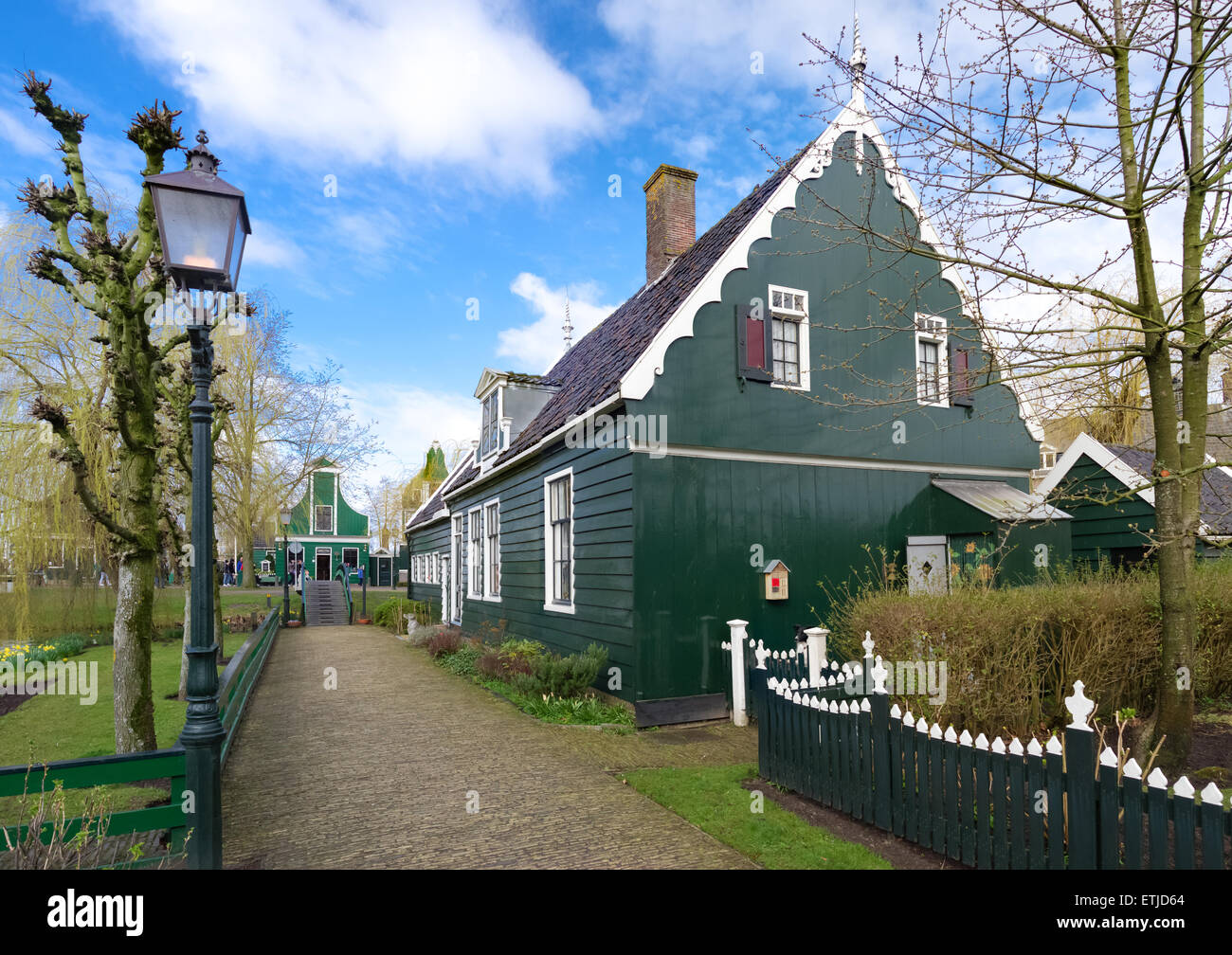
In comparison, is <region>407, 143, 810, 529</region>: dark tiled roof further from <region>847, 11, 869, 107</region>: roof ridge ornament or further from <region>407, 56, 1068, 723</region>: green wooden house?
<region>847, 11, 869, 107</region>: roof ridge ornament

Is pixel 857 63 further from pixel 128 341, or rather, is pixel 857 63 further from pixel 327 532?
pixel 327 532

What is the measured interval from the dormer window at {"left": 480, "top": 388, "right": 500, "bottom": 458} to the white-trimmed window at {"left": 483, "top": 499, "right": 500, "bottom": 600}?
1347 mm

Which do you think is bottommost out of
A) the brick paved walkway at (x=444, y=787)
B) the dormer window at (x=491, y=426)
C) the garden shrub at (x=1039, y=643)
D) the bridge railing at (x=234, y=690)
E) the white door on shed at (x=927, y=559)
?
the brick paved walkway at (x=444, y=787)

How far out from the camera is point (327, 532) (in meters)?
42.7

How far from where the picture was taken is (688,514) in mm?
9680

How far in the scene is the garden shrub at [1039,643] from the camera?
604 centimetres

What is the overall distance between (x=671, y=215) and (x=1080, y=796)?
1305 cm

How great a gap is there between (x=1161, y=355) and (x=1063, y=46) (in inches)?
105

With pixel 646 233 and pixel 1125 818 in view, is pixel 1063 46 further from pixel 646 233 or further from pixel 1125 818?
pixel 646 233

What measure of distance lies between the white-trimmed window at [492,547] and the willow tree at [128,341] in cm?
886

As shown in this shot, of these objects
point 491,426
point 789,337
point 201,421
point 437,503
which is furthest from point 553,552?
point 437,503

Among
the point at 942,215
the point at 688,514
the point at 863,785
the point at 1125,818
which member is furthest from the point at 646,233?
the point at 1125,818

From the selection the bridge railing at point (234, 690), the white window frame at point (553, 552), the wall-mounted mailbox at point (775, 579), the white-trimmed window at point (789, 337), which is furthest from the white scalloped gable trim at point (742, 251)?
the bridge railing at point (234, 690)

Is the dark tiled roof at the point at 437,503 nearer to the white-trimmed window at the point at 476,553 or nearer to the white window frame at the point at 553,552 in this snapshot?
the white-trimmed window at the point at 476,553
